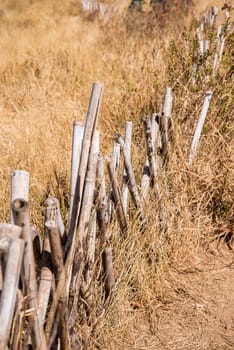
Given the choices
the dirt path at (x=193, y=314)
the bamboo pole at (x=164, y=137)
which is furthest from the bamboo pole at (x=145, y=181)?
the dirt path at (x=193, y=314)

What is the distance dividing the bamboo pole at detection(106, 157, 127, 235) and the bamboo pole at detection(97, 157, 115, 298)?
2.2 inches

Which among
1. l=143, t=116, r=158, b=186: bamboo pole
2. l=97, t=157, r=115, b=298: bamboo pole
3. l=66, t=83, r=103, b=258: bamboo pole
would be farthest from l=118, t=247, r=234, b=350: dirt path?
l=66, t=83, r=103, b=258: bamboo pole

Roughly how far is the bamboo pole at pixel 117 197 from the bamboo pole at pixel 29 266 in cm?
68

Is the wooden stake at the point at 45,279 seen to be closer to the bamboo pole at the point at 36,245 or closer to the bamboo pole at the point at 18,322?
the bamboo pole at the point at 36,245

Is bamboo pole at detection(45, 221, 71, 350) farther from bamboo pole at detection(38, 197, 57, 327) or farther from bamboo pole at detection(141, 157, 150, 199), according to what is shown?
bamboo pole at detection(141, 157, 150, 199)

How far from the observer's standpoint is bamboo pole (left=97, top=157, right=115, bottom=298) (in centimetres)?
173

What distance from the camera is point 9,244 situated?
992mm

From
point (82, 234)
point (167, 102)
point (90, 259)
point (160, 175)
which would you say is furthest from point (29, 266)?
point (167, 102)

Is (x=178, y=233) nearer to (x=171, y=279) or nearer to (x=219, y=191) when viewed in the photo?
(x=171, y=279)

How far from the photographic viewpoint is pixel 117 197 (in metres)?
1.93

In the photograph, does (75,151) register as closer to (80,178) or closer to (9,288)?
(80,178)

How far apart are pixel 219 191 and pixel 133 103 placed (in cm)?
127

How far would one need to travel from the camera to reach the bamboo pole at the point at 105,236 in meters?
1.73

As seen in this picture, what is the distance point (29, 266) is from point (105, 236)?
0.66 metres
